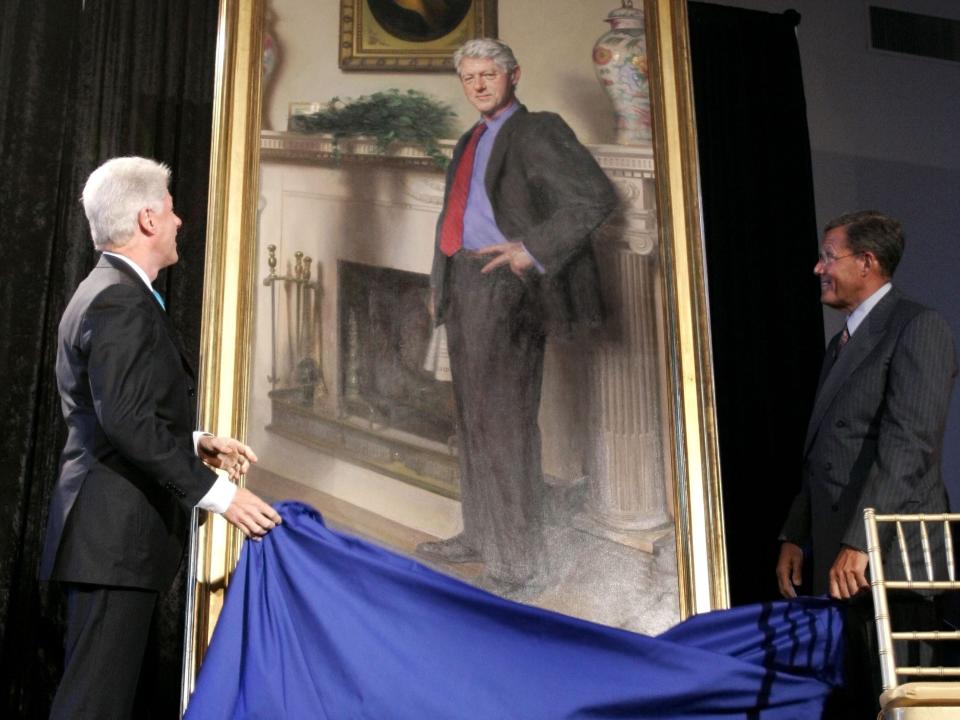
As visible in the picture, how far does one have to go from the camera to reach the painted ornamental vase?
14.0 feet

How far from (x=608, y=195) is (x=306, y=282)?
1143mm

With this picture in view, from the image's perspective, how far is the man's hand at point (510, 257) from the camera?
4109mm

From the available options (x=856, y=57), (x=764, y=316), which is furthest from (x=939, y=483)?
(x=856, y=57)

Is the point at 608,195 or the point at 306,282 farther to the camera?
the point at 608,195

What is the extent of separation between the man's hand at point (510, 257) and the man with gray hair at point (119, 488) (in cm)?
139

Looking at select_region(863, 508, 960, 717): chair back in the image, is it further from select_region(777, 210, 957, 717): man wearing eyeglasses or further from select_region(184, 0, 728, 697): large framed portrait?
select_region(184, 0, 728, 697): large framed portrait

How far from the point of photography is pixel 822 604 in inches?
122

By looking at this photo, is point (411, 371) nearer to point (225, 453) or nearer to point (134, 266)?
point (225, 453)

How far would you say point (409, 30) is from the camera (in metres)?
4.26

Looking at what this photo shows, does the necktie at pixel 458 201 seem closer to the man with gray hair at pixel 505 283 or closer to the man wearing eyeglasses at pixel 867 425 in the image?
the man with gray hair at pixel 505 283

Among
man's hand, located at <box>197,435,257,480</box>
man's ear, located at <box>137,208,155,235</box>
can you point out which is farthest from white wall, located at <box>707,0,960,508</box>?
man's ear, located at <box>137,208,155,235</box>

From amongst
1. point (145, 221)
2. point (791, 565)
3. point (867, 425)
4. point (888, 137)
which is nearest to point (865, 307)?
point (867, 425)

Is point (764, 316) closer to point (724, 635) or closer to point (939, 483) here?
point (939, 483)

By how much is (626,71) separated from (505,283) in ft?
3.14
